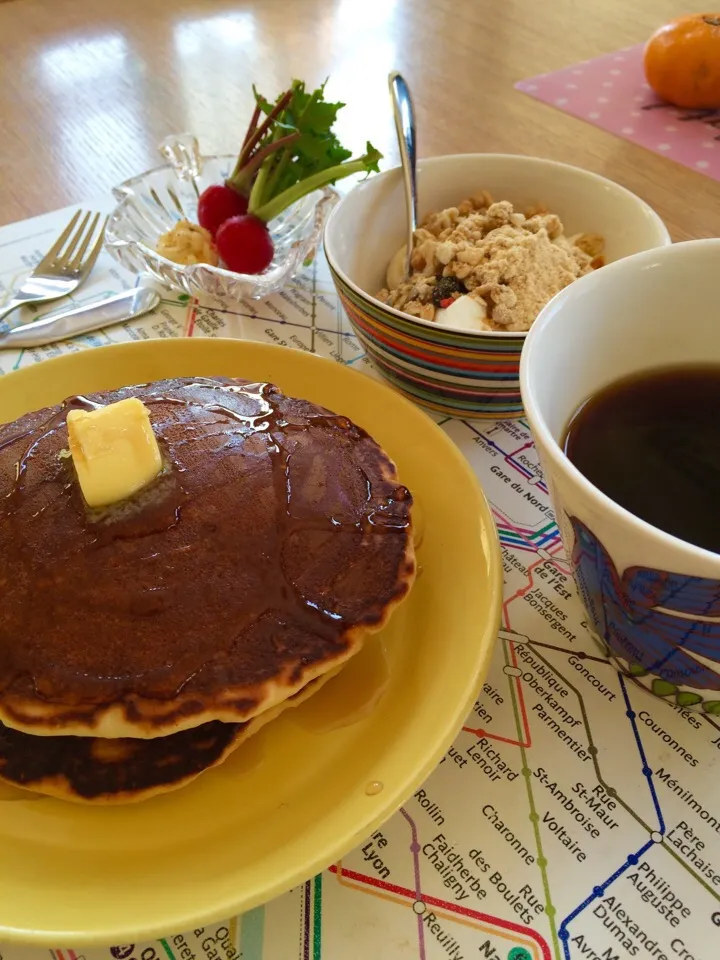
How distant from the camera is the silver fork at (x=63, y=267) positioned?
1258 millimetres

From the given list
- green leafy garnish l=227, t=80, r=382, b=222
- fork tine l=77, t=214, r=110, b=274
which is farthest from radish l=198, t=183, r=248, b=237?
fork tine l=77, t=214, r=110, b=274

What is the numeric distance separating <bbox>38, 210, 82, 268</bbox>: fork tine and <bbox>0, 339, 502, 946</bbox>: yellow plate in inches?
35.1

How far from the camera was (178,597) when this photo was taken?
2.28ft

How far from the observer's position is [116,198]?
1443 mm

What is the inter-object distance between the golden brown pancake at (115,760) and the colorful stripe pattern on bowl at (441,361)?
19.3 inches

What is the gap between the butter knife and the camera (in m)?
1.17

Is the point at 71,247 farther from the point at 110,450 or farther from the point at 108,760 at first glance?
the point at 108,760

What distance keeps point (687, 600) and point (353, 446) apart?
0.44 metres

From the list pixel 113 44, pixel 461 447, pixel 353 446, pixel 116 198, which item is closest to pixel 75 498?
pixel 353 446

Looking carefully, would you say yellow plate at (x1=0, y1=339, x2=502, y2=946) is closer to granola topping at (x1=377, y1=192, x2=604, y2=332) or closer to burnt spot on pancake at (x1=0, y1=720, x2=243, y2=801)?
burnt spot on pancake at (x1=0, y1=720, x2=243, y2=801)

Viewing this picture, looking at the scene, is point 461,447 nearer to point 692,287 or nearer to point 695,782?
point 692,287

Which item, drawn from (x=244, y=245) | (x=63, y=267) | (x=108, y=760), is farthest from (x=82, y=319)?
(x=108, y=760)

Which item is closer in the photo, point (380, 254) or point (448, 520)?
point (448, 520)

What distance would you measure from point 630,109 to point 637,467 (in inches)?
61.5
